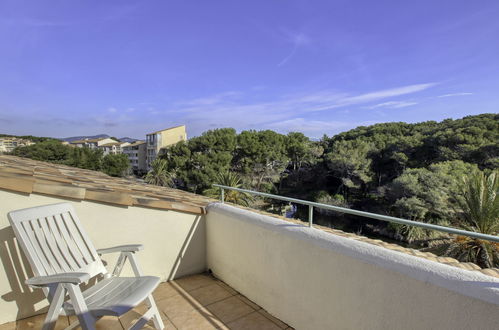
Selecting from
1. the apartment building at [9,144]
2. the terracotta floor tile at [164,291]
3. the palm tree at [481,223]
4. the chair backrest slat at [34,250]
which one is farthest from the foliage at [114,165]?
the palm tree at [481,223]

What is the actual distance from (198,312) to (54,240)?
4.61ft

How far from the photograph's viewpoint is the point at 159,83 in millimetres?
16375

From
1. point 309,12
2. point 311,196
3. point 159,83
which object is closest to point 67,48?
point 159,83

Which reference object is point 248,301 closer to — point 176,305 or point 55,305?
point 176,305

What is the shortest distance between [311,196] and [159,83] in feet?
52.3

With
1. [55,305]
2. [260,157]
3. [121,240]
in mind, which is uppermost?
[260,157]

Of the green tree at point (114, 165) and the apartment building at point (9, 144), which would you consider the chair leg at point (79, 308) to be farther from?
the apartment building at point (9, 144)

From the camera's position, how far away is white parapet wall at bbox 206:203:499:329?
3.96 feet

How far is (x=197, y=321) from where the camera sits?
224 cm

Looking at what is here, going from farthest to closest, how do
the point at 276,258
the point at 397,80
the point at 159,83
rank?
1. the point at 397,80
2. the point at 159,83
3. the point at 276,258

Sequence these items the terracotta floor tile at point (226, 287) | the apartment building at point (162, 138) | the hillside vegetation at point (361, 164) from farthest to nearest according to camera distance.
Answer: the apartment building at point (162, 138)
the hillside vegetation at point (361, 164)
the terracotta floor tile at point (226, 287)

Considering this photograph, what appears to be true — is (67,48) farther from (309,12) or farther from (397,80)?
(397,80)

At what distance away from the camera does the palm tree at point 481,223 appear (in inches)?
196

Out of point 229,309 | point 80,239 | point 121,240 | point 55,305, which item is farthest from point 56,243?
point 229,309
